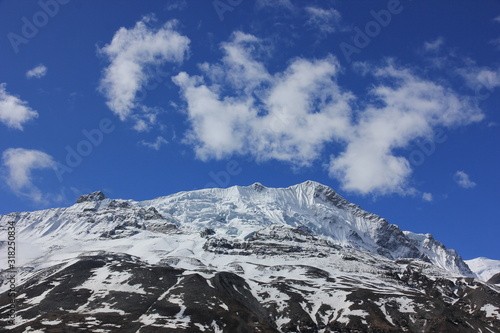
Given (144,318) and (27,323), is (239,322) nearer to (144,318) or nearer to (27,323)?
(144,318)

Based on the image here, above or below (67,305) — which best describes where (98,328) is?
below

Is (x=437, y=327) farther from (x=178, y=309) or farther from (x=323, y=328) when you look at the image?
(x=178, y=309)

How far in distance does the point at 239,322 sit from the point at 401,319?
75259mm

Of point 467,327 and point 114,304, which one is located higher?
point 114,304

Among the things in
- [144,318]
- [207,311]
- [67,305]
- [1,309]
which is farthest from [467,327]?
[1,309]

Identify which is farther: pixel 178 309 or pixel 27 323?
pixel 178 309

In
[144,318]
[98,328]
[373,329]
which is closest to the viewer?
[98,328]

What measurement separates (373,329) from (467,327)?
1653 inches

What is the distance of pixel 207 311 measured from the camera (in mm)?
188125

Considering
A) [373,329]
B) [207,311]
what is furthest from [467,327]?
[207,311]

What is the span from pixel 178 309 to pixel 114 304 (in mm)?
31710

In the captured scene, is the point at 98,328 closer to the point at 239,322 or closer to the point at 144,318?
the point at 144,318

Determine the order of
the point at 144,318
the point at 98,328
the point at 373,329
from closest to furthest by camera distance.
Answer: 1. the point at 98,328
2. the point at 144,318
3. the point at 373,329

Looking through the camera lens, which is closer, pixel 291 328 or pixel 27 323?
pixel 27 323
